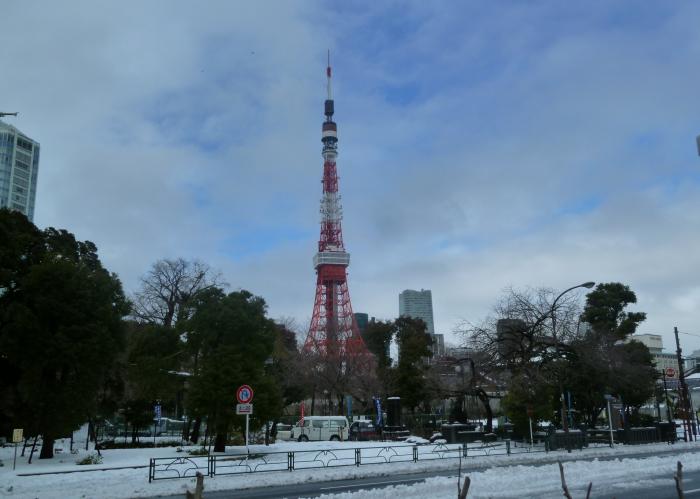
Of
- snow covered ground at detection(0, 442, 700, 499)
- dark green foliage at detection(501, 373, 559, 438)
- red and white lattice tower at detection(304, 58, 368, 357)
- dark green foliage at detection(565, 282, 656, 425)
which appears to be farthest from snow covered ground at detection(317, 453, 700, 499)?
red and white lattice tower at detection(304, 58, 368, 357)

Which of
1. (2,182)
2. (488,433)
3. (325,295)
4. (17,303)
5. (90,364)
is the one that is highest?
(2,182)

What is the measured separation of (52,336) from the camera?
25062mm

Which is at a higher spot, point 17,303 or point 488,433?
point 17,303

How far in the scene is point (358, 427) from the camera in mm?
39438

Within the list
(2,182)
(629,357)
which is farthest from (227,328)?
(2,182)

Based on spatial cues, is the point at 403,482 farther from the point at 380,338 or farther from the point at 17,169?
the point at 17,169

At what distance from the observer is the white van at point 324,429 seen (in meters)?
38.7

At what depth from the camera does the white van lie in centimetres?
3869

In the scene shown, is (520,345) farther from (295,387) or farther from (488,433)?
(295,387)

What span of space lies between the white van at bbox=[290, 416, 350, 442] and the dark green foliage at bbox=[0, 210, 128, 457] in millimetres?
15739

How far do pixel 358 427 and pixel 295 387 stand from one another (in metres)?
13.8

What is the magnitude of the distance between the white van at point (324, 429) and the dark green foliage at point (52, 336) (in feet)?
51.6

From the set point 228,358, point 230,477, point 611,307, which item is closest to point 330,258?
point 611,307

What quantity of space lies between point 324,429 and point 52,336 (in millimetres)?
19401
